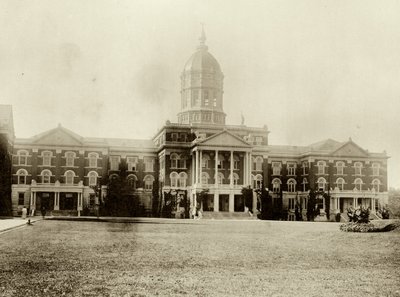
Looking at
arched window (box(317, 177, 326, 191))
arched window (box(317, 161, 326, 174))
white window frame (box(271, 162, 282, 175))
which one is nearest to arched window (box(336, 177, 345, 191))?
arched window (box(317, 177, 326, 191))

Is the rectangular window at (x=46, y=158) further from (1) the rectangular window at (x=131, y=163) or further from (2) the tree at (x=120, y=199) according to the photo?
(1) the rectangular window at (x=131, y=163)

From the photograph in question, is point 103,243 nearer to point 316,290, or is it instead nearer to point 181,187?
point 316,290

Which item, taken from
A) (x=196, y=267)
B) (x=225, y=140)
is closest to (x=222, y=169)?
(x=225, y=140)

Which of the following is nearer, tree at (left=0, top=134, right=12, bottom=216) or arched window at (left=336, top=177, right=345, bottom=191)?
tree at (left=0, top=134, right=12, bottom=216)

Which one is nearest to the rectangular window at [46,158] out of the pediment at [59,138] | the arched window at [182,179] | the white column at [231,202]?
the pediment at [59,138]

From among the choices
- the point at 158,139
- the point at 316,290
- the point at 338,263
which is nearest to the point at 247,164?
the point at 158,139

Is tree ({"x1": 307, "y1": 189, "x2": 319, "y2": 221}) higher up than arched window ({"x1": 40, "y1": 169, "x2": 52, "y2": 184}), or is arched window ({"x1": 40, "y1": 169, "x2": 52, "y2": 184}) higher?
arched window ({"x1": 40, "y1": 169, "x2": 52, "y2": 184})

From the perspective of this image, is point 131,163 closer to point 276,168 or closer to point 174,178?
point 174,178

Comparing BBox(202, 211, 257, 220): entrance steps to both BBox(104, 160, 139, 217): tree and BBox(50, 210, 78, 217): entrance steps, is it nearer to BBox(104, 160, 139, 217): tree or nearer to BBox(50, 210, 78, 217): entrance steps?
BBox(104, 160, 139, 217): tree
